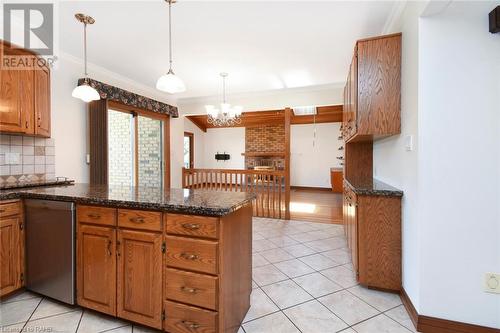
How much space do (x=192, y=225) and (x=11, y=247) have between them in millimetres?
1728

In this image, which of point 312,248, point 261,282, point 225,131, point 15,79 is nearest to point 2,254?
point 15,79

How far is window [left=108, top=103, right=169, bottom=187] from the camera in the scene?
4.31m

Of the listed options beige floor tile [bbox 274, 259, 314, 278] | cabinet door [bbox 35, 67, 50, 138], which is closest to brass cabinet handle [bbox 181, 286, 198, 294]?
beige floor tile [bbox 274, 259, 314, 278]

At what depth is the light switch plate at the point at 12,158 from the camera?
2.39 m

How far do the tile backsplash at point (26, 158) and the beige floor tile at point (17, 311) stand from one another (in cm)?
118

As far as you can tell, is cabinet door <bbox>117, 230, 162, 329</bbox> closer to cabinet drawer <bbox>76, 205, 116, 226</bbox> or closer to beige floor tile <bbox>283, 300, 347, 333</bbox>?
cabinet drawer <bbox>76, 205, 116, 226</bbox>

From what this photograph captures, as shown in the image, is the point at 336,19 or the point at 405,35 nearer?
the point at 405,35

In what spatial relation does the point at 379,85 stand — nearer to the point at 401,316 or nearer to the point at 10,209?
the point at 401,316

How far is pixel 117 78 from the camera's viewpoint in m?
3.92

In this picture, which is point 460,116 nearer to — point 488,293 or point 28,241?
point 488,293

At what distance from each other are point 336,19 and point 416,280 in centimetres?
237

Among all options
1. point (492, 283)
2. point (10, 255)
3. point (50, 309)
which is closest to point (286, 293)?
point (492, 283)

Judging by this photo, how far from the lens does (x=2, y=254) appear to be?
191cm

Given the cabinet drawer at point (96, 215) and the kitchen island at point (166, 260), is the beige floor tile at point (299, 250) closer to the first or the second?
the kitchen island at point (166, 260)
